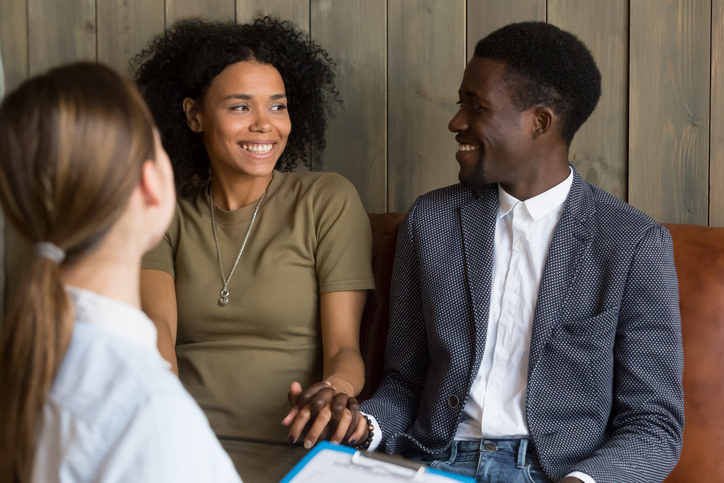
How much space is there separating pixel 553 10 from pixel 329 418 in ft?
3.69

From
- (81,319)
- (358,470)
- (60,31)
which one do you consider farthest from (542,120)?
(60,31)

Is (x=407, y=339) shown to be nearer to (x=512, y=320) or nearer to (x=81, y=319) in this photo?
(x=512, y=320)

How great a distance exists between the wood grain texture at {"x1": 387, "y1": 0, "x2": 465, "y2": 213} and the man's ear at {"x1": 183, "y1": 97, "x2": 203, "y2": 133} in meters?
0.51

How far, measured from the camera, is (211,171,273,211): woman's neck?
159cm

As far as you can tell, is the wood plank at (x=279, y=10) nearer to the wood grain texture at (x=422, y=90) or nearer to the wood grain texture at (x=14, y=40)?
the wood grain texture at (x=422, y=90)

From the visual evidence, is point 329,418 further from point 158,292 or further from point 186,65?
point 186,65

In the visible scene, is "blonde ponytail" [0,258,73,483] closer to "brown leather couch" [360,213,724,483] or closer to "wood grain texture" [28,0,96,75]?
"brown leather couch" [360,213,724,483]

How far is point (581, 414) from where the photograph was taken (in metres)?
1.21

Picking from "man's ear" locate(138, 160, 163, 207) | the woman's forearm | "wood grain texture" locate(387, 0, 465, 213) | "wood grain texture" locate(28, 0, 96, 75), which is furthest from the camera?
"wood grain texture" locate(28, 0, 96, 75)

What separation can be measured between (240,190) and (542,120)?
72cm

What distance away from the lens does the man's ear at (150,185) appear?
0.69 metres

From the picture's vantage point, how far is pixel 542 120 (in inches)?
50.8

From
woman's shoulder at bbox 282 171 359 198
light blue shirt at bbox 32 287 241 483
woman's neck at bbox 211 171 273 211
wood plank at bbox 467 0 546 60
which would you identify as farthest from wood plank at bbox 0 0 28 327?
light blue shirt at bbox 32 287 241 483

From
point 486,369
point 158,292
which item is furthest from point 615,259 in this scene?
point 158,292
